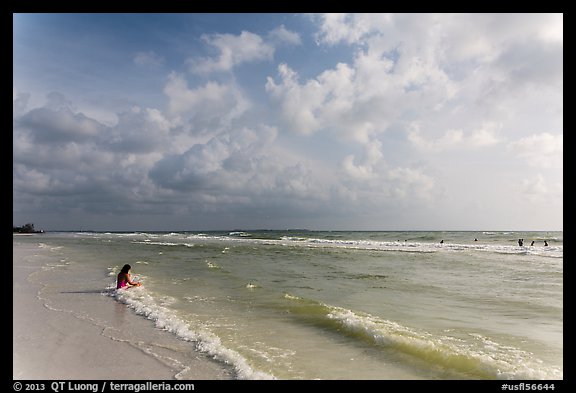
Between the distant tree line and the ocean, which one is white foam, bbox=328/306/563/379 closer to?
the ocean

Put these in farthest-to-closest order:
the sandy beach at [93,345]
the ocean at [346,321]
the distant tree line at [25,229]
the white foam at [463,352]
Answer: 1. the distant tree line at [25,229]
2. the ocean at [346,321]
3. the white foam at [463,352]
4. the sandy beach at [93,345]

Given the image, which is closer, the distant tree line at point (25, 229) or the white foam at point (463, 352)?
the white foam at point (463, 352)

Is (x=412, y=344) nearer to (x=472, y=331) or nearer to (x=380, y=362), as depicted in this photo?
(x=380, y=362)

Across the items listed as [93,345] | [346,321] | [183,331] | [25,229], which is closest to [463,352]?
[346,321]

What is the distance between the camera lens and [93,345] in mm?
7176

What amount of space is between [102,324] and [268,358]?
491 centimetres

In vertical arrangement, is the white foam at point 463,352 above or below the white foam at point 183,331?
above

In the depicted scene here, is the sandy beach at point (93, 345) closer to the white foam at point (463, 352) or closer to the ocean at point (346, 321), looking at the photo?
the ocean at point (346, 321)

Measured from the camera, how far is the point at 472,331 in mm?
8281

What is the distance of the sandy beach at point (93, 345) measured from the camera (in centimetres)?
582

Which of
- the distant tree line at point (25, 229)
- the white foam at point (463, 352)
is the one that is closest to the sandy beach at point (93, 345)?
the white foam at point (463, 352)

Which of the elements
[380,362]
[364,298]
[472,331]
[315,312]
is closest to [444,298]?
[364,298]

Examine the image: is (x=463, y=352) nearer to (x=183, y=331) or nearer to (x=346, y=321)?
(x=346, y=321)

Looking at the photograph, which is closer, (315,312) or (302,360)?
(302,360)
